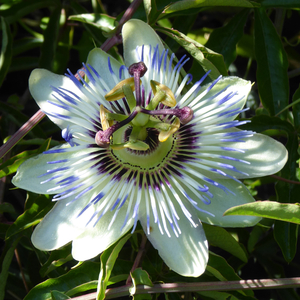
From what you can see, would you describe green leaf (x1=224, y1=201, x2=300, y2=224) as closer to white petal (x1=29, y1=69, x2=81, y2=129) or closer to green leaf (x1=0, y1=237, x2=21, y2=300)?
white petal (x1=29, y1=69, x2=81, y2=129)

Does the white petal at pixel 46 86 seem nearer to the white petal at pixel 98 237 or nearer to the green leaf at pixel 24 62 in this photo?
the white petal at pixel 98 237

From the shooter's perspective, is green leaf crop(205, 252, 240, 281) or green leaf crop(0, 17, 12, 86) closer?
green leaf crop(205, 252, 240, 281)

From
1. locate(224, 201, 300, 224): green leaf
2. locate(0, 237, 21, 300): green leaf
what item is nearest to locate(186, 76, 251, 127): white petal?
locate(224, 201, 300, 224): green leaf

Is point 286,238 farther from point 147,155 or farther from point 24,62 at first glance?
point 24,62

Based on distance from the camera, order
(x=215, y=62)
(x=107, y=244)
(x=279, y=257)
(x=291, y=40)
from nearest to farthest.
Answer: (x=107, y=244)
(x=215, y=62)
(x=279, y=257)
(x=291, y=40)

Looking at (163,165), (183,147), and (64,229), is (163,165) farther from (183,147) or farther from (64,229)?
(64,229)

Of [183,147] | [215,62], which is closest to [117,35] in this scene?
[215,62]

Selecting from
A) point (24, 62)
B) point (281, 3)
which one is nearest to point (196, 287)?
point (281, 3)
